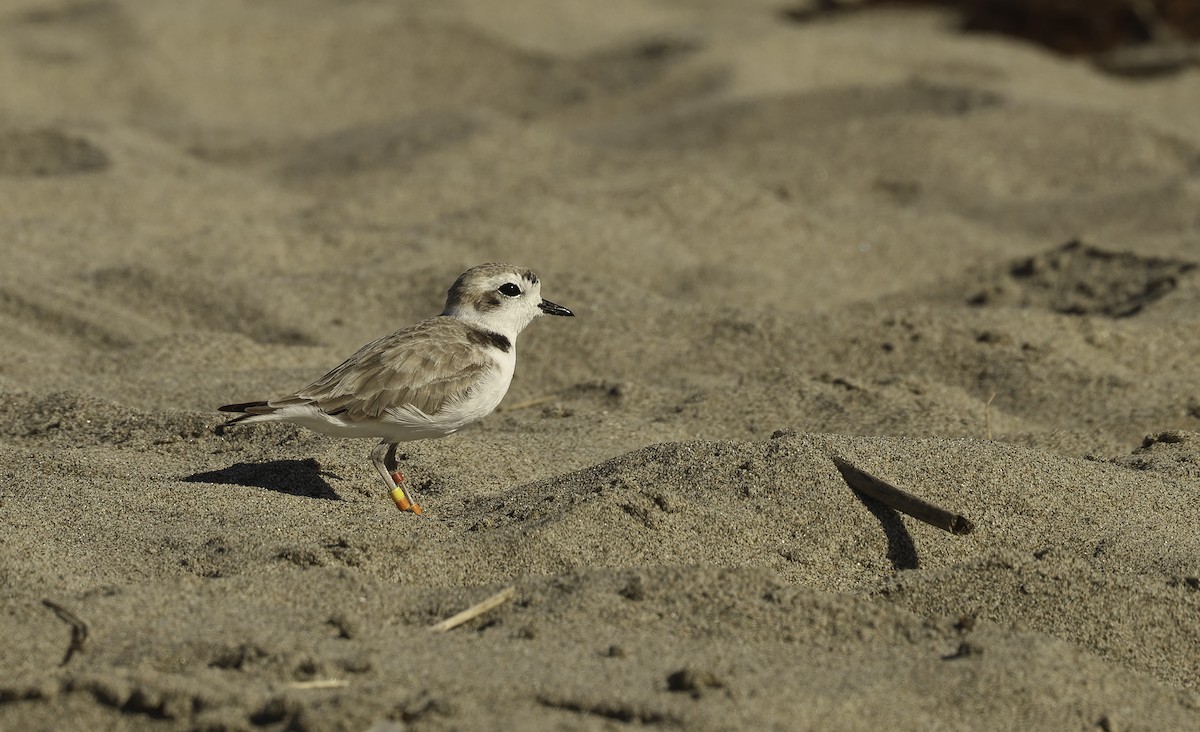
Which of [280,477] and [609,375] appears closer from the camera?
[280,477]

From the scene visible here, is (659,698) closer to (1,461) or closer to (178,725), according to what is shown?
(178,725)

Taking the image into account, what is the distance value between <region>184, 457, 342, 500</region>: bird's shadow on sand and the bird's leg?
204 mm

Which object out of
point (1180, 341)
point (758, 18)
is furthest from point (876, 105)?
point (1180, 341)

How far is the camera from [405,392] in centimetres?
464

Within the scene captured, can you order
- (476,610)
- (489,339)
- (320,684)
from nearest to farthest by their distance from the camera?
(320,684) < (476,610) < (489,339)

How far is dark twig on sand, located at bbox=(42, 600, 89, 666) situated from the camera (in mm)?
3252

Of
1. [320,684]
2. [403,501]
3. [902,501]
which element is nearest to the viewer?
[320,684]

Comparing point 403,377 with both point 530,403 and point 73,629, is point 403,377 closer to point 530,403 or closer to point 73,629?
point 530,403

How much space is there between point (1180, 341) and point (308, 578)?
452cm

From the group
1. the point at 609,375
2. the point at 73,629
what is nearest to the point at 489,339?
the point at 609,375

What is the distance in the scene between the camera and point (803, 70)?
12.6 meters

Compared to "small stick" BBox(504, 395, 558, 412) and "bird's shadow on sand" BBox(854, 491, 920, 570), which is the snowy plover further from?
"bird's shadow on sand" BBox(854, 491, 920, 570)

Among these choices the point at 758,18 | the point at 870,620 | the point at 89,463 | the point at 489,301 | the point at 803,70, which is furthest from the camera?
the point at 758,18

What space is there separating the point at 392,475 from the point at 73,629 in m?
1.45
